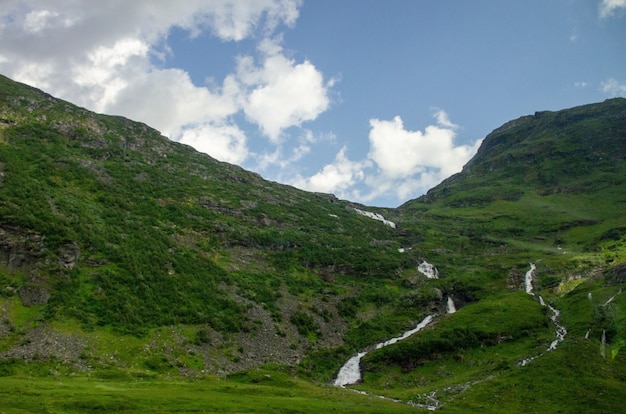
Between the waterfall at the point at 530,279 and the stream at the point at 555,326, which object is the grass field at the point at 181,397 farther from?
the waterfall at the point at 530,279

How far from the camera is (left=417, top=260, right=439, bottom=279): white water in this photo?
14300 centimetres

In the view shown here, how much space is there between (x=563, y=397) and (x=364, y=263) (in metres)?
85.4

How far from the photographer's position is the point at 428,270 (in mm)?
147500

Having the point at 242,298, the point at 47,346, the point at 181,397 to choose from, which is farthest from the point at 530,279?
the point at 47,346

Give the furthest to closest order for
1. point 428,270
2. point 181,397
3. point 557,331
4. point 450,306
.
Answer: point 428,270 < point 450,306 < point 557,331 < point 181,397

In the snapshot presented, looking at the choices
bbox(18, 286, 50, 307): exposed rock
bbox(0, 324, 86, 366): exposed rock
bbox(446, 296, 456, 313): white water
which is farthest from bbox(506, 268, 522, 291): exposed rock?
bbox(18, 286, 50, 307): exposed rock

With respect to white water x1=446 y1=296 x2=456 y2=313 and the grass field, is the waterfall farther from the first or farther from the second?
the grass field

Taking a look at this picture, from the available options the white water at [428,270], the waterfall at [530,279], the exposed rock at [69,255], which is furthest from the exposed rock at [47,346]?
the waterfall at [530,279]

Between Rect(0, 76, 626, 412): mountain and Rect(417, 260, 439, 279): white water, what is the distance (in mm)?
672

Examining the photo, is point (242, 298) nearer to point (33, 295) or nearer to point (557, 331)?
point (33, 295)

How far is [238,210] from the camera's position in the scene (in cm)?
15075

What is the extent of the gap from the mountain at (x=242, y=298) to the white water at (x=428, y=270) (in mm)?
672

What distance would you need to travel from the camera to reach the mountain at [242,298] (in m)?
59.9

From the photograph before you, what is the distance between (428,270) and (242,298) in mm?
73495
